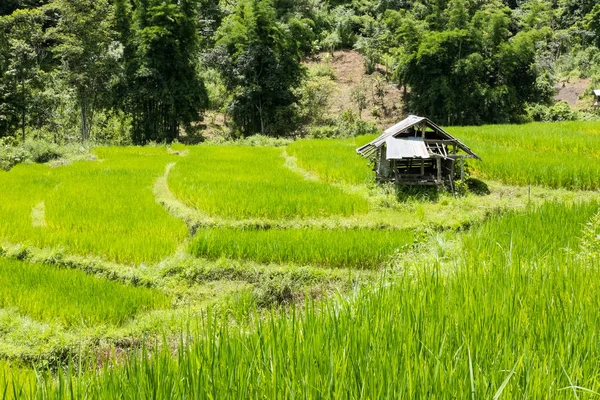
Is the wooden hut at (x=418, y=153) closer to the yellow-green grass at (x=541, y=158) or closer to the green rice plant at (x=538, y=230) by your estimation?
the yellow-green grass at (x=541, y=158)

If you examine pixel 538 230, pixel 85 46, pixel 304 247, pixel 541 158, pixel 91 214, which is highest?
pixel 85 46

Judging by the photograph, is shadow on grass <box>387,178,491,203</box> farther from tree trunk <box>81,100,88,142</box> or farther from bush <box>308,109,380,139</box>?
tree trunk <box>81,100,88,142</box>

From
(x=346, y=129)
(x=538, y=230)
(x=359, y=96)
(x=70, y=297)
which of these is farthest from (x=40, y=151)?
(x=359, y=96)

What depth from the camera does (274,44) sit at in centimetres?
2308

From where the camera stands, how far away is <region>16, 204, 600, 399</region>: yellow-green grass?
4.50ft

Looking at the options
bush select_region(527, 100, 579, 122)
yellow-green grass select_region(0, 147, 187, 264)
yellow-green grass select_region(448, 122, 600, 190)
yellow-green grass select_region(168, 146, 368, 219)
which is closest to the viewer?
yellow-green grass select_region(0, 147, 187, 264)

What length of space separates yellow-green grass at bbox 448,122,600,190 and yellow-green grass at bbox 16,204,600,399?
29.3 ft

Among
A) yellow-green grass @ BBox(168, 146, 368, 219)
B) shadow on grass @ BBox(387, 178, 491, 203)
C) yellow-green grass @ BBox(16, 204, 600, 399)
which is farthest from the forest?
yellow-green grass @ BBox(16, 204, 600, 399)

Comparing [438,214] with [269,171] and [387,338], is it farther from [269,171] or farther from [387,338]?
[387,338]

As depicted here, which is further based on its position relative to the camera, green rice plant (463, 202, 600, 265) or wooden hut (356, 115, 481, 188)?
wooden hut (356, 115, 481, 188)

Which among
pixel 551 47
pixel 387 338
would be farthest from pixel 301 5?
pixel 387 338

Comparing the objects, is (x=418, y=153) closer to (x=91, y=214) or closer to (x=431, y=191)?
(x=431, y=191)

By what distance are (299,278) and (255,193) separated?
338 cm

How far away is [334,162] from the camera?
12.2 m
